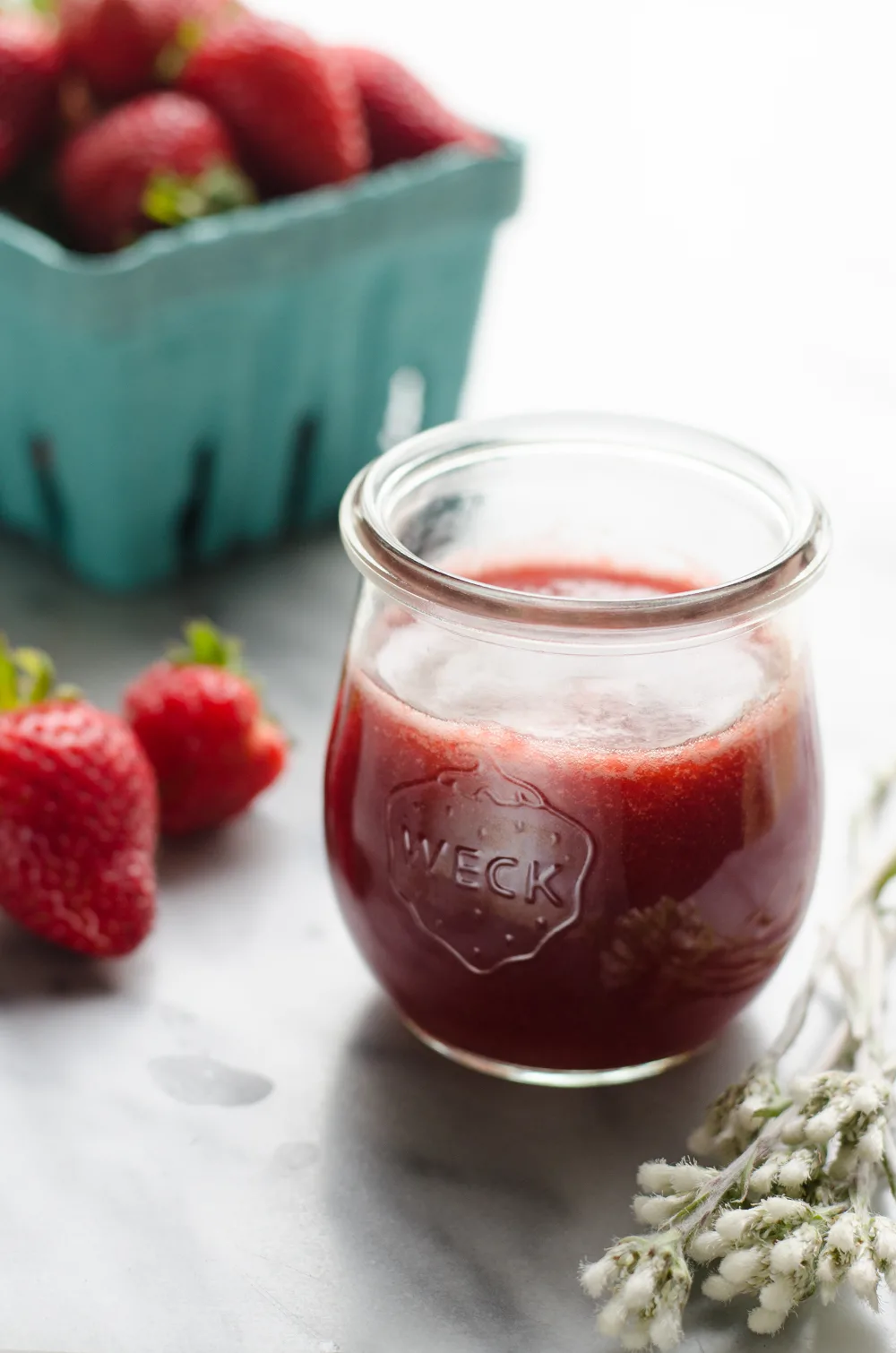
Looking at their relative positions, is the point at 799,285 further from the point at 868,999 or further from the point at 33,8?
the point at 868,999

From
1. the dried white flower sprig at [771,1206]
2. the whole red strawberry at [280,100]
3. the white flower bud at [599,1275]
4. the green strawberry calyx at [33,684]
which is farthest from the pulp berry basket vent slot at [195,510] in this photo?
the white flower bud at [599,1275]

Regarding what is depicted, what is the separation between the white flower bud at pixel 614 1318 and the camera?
0.70 meters

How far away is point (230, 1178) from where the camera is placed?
0.85 metres

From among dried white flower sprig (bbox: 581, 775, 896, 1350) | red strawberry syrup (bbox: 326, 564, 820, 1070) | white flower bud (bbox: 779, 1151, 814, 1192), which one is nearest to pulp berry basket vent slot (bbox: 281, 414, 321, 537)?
red strawberry syrup (bbox: 326, 564, 820, 1070)

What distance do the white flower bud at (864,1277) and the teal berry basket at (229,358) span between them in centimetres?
87

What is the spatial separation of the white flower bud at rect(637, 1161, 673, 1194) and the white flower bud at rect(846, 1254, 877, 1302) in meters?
0.09

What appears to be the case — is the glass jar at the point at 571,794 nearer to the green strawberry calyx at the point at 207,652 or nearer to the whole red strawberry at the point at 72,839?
the whole red strawberry at the point at 72,839

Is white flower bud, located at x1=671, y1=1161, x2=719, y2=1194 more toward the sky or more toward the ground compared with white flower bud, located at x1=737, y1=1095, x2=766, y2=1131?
more toward the sky

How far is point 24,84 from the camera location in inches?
53.7

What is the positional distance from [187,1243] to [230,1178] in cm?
5

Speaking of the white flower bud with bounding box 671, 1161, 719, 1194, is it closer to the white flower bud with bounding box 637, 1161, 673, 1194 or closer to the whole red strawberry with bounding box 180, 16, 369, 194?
the white flower bud with bounding box 637, 1161, 673, 1194

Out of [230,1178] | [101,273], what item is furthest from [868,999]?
[101,273]

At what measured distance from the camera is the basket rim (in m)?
1.22

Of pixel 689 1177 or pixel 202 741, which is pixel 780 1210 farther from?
pixel 202 741
